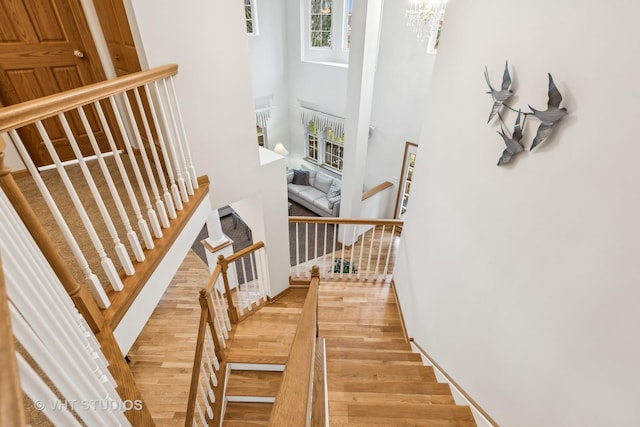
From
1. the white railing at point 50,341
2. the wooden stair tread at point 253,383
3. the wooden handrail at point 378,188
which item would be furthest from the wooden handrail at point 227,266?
the wooden handrail at point 378,188

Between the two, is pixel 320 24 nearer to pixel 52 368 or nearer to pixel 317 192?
pixel 317 192

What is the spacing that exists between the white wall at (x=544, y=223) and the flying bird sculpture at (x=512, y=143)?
0.05 m

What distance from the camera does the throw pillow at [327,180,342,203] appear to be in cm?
681

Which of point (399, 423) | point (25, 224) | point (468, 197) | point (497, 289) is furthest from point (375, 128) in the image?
point (25, 224)

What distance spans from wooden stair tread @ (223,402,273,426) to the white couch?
4295mm

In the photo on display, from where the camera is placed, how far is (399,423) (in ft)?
5.82

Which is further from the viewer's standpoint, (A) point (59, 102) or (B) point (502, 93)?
(B) point (502, 93)

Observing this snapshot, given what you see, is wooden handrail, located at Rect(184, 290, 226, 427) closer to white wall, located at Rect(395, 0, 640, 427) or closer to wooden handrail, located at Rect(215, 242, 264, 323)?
wooden handrail, located at Rect(215, 242, 264, 323)

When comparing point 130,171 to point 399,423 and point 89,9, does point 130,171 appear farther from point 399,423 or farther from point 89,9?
point 399,423

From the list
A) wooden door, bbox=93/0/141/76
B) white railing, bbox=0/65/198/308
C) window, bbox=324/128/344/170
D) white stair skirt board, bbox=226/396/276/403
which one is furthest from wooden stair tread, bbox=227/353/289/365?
window, bbox=324/128/344/170

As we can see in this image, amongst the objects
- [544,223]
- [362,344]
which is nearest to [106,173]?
[544,223]

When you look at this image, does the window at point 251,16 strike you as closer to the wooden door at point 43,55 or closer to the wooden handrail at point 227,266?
the wooden door at point 43,55

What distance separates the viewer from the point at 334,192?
23.0 ft

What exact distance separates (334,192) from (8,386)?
22.1 feet
